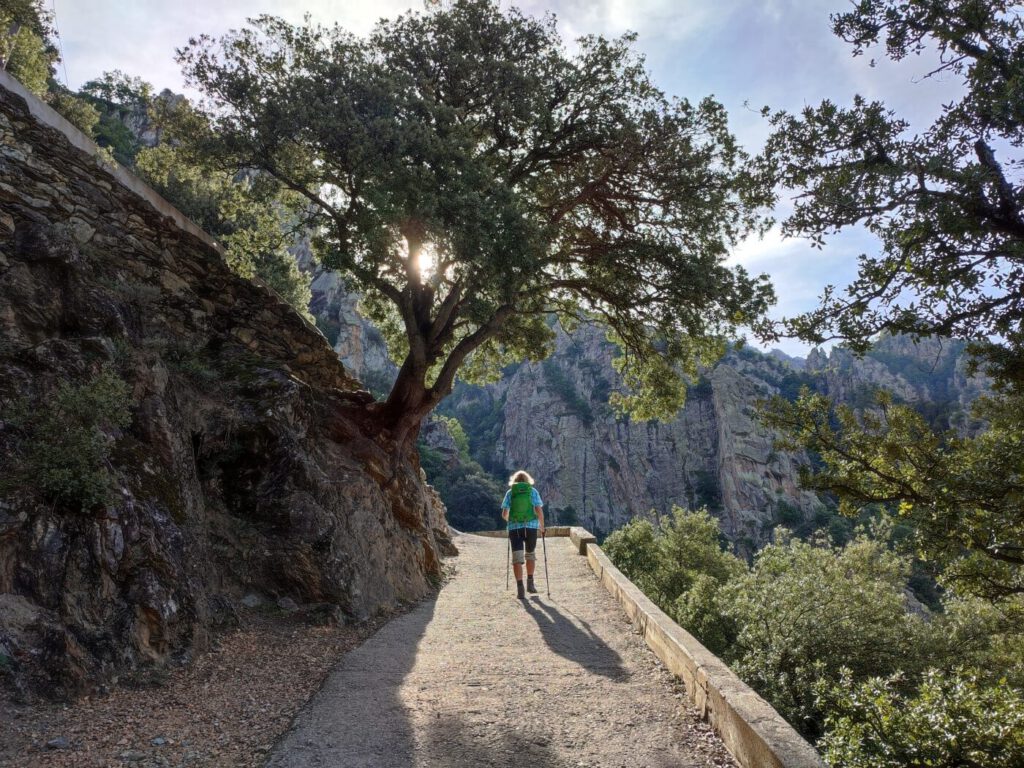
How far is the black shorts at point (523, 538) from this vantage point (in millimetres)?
9531

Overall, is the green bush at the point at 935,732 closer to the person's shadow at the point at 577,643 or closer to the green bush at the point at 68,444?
the person's shadow at the point at 577,643

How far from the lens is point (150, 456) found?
20.2 feet

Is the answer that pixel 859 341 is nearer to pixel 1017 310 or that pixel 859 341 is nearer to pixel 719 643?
pixel 1017 310

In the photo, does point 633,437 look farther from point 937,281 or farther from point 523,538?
point 937,281

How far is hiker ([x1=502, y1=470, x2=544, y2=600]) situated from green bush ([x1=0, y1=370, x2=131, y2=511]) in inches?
224

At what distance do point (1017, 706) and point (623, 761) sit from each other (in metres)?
2.80

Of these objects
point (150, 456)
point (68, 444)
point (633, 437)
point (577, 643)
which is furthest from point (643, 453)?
point (68, 444)

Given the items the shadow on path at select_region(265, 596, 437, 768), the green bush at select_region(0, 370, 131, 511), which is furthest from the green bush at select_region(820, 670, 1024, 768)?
the green bush at select_region(0, 370, 131, 511)

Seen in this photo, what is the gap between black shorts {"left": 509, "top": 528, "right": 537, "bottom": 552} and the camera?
A: 31.3ft

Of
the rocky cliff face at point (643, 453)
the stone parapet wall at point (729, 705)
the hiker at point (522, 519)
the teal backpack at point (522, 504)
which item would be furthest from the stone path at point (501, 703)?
the rocky cliff face at point (643, 453)

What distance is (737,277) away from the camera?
11.7 metres

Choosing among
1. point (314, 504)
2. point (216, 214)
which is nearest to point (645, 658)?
point (314, 504)

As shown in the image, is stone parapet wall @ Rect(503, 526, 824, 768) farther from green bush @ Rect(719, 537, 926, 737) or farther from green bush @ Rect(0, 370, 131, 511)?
green bush @ Rect(0, 370, 131, 511)

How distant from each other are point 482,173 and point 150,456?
7152 millimetres
